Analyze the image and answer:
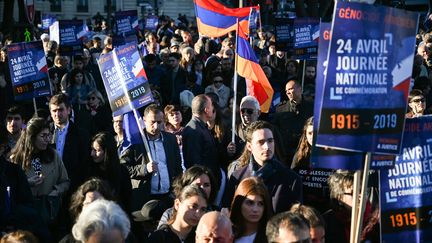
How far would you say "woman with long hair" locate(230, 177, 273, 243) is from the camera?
6.18 metres

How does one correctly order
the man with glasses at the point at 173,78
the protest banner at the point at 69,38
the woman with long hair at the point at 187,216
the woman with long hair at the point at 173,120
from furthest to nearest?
the protest banner at the point at 69,38, the man with glasses at the point at 173,78, the woman with long hair at the point at 173,120, the woman with long hair at the point at 187,216

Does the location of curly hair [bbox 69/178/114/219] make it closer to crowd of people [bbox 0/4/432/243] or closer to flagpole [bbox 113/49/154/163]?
crowd of people [bbox 0/4/432/243]

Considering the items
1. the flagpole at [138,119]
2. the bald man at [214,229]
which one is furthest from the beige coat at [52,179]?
the bald man at [214,229]

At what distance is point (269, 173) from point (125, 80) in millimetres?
2928

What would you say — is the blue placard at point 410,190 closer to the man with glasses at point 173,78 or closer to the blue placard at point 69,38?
the man with glasses at point 173,78

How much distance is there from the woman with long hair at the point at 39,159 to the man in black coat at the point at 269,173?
5.61 feet

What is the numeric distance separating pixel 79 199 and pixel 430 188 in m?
2.48

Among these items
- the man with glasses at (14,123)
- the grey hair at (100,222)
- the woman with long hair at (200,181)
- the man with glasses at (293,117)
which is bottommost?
the man with glasses at (293,117)

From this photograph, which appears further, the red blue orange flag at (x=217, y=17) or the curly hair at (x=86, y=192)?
the red blue orange flag at (x=217, y=17)

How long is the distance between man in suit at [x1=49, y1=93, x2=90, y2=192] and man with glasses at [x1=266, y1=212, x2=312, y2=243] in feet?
11.3

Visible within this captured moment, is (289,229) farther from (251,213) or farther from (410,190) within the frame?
(410,190)

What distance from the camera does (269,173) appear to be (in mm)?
6996

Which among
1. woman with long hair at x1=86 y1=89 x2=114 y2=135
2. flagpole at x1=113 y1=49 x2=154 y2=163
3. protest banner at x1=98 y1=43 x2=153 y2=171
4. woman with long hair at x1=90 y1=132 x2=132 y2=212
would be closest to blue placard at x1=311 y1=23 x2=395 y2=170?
woman with long hair at x1=90 y1=132 x2=132 y2=212

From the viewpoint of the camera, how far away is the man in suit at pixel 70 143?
8.83 metres
